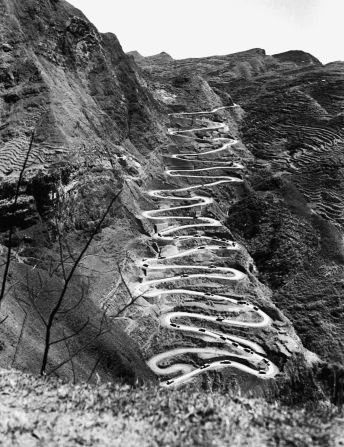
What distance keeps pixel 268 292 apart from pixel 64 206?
18.1 metres

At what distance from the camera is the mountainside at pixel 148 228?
2425 centimetres

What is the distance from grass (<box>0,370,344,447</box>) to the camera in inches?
261

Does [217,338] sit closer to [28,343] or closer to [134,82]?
[28,343]

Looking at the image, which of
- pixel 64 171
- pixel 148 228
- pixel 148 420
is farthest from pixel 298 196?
pixel 148 420

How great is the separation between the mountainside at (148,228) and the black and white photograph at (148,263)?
0.50ft

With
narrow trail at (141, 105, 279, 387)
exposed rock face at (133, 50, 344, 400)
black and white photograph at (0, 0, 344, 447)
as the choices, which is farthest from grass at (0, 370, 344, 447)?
exposed rock face at (133, 50, 344, 400)

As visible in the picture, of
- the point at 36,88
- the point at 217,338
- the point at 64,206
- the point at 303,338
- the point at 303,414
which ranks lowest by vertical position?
the point at 303,338

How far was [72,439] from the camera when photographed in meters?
6.64

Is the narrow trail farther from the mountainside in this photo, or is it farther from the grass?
the grass

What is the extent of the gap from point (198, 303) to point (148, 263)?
5257 mm

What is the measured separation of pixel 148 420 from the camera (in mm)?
7242

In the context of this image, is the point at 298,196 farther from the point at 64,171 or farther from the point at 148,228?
the point at 64,171

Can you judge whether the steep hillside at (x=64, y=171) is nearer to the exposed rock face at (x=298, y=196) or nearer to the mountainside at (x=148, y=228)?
the mountainside at (x=148, y=228)

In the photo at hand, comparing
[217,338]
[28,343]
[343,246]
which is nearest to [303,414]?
[28,343]
